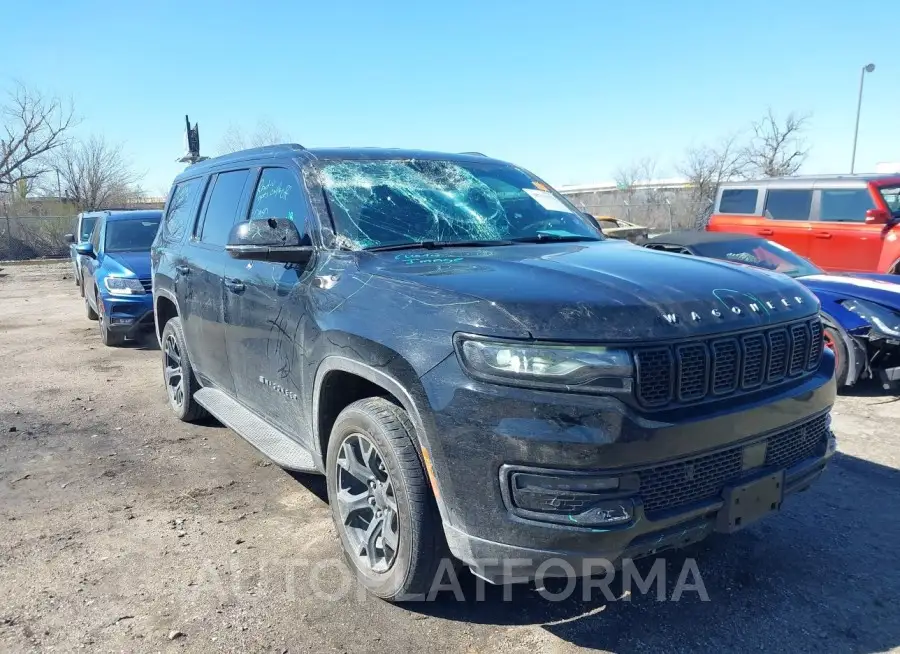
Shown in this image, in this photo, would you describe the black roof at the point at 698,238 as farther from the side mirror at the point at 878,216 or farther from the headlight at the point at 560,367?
the headlight at the point at 560,367

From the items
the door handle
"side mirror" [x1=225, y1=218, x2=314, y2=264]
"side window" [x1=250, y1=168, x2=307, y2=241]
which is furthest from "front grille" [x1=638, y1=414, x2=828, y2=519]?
the door handle

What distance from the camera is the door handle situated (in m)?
3.94

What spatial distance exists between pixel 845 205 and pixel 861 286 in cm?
482

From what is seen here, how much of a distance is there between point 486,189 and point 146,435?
11.3 feet

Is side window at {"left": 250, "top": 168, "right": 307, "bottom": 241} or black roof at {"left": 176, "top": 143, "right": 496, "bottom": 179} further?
black roof at {"left": 176, "top": 143, "right": 496, "bottom": 179}

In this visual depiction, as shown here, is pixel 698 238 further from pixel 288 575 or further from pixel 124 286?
pixel 124 286

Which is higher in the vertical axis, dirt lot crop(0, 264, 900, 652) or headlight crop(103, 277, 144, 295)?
headlight crop(103, 277, 144, 295)

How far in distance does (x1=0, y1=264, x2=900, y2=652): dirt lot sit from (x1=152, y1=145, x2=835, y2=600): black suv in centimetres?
32

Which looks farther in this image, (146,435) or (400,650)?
(146,435)

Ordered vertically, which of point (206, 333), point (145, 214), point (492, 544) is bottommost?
point (492, 544)

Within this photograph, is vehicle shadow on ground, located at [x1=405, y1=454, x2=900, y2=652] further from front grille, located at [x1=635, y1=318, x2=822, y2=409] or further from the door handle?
the door handle

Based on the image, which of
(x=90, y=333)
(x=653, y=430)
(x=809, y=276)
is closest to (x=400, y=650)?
(x=653, y=430)

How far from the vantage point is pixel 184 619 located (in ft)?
9.59

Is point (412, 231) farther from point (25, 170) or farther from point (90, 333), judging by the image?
point (25, 170)
